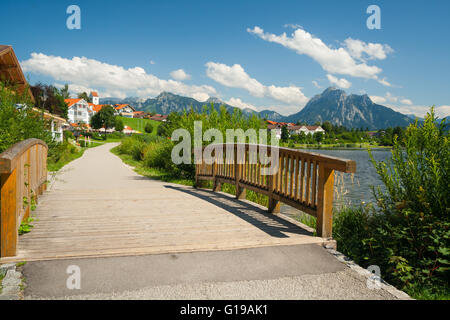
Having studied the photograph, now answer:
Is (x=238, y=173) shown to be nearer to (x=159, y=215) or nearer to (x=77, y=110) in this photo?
(x=159, y=215)

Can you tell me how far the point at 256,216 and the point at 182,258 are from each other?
244 cm

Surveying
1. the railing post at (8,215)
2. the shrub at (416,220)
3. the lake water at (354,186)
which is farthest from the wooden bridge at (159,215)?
the lake water at (354,186)

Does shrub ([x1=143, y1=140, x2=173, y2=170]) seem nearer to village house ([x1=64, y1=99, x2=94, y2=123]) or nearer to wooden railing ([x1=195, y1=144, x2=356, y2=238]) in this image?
wooden railing ([x1=195, y1=144, x2=356, y2=238])

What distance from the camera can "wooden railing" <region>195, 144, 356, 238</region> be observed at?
16.0 feet

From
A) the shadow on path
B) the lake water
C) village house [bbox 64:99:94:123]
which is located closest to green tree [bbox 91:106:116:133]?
village house [bbox 64:99:94:123]

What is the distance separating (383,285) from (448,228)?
4.06 ft

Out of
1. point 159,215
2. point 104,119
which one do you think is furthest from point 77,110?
point 159,215

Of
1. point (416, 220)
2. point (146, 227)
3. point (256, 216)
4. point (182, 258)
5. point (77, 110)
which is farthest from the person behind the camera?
point (77, 110)

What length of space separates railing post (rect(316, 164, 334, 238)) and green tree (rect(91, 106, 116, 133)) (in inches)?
3366

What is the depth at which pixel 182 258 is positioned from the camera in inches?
164

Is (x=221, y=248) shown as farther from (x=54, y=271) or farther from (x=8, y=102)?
(x=8, y=102)

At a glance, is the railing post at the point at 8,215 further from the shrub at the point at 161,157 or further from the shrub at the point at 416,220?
the shrub at the point at 161,157
